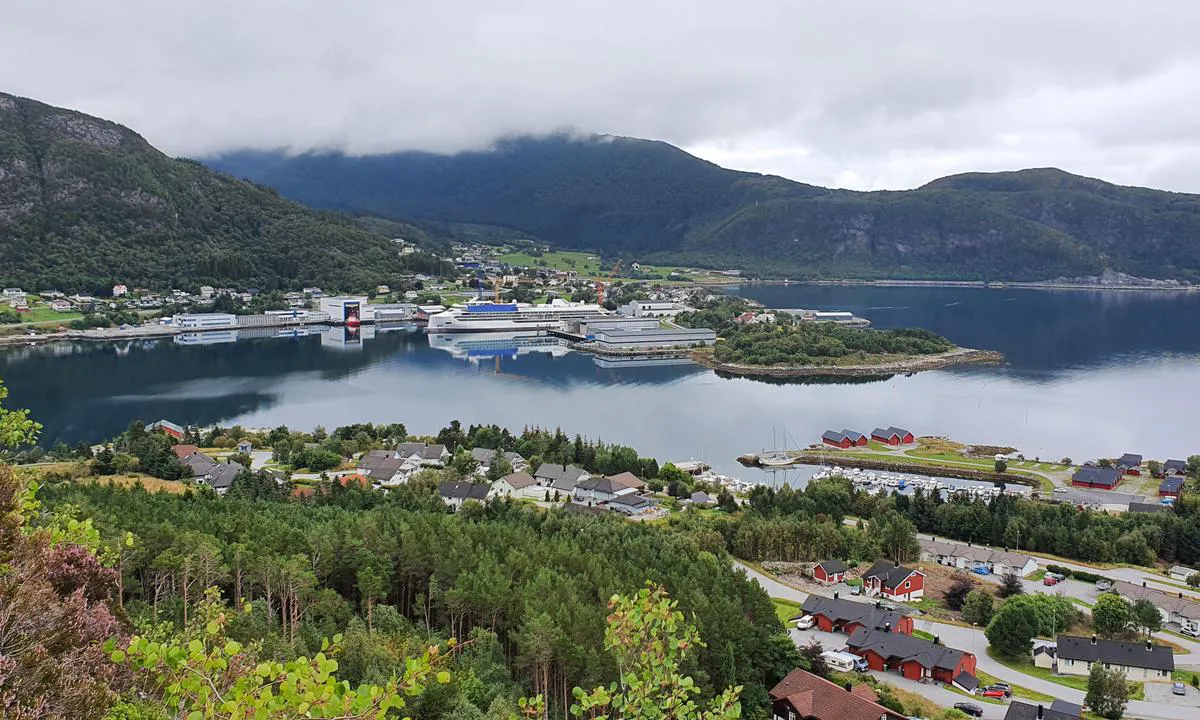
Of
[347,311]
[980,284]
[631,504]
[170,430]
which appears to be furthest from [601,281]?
[631,504]

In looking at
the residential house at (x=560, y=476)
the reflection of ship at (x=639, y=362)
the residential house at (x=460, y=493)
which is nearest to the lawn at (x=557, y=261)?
the reflection of ship at (x=639, y=362)

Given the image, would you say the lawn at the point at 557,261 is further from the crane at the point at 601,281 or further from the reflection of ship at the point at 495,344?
the reflection of ship at the point at 495,344

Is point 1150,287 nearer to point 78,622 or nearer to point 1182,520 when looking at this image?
point 1182,520

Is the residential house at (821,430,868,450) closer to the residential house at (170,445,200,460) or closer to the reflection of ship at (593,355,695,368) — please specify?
the reflection of ship at (593,355,695,368)

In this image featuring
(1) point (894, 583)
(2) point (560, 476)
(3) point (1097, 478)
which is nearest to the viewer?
(1) point (894, 583)

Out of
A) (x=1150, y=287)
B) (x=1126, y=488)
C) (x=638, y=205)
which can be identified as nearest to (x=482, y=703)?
(x=1126, y=488)

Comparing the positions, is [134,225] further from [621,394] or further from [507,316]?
[621,394]
